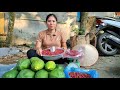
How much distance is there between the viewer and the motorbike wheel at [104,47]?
5.07 meters

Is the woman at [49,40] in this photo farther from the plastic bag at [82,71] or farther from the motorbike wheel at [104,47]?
the motorbike wheel at [104,47]

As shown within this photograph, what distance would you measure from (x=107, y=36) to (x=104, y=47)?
220mm

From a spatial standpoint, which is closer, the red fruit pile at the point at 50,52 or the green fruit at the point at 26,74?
the green fruit at the point at 26,74

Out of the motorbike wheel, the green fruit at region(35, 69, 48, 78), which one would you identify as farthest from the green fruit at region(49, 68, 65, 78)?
the motorbike wheel

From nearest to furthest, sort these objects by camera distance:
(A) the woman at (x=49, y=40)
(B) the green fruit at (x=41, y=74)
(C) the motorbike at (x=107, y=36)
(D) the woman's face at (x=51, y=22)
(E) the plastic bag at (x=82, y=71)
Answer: (B) the green fruit at (x=41, y=74) < (E) the plastic bag at (x=82, y=71) < (D) the woman's face at (x=51, y=22) < (A) the woman at (x=49, y=40) < (C) the motorbike at (x=107, y=36)

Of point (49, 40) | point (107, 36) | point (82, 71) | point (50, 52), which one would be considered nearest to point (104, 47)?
point (107, 36)

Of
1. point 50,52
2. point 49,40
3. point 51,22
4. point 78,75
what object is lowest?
point 78,75

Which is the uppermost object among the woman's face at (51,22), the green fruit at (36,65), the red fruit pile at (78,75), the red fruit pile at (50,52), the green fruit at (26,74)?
the woman's face at (51,22)

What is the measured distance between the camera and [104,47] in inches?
202

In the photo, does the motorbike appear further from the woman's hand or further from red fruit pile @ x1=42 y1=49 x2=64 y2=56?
the woman's hand

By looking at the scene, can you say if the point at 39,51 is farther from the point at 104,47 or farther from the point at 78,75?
the point at 104,47

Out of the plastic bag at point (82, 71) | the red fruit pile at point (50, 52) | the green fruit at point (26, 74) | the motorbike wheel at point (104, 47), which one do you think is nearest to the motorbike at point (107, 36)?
the motorbike wheel at point (104, 47)
